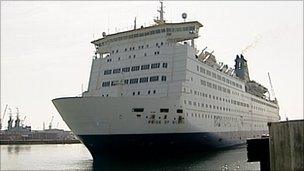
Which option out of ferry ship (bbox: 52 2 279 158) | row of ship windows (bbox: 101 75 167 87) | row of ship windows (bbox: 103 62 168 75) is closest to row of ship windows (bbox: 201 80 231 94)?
ferry ship (bbox: 52 2 279 158)

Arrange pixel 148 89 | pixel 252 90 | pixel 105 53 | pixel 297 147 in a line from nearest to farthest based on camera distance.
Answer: pixel 297 147, pixel 148 89, pixel 105 53, pixel 252 90

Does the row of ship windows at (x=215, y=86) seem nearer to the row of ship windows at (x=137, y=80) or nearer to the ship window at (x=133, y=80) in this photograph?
the row of ship windows at (x=137, y=80)

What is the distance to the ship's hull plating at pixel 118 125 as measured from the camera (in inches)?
980

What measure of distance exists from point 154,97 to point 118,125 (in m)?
4.60

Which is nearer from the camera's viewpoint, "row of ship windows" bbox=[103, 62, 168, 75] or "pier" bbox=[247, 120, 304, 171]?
"pier" bbox=[247, 120, 304, 171]

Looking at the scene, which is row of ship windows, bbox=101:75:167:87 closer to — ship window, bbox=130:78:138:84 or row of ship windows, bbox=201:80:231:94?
ship window, bbox=130:78:138:84

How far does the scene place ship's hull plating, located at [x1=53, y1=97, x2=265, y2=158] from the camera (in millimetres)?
24891

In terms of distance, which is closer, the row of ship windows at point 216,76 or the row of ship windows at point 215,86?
the row of ship windows at point 216,76

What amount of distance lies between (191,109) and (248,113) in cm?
1966

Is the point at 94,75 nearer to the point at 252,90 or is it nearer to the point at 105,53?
the point at 105,53

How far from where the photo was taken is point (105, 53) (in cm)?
3547

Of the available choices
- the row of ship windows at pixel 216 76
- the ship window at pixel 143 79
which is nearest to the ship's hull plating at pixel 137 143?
the ship window at pixel 143 79

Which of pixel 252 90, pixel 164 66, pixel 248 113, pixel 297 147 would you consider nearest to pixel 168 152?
pixel 164 66

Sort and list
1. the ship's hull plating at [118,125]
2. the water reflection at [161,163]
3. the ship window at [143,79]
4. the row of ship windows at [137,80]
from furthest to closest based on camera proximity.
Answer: the ship window at [143,79], the row of ship windows at [137,80], the ship's hull plating at [118,125], the water reflection at [161,163]
